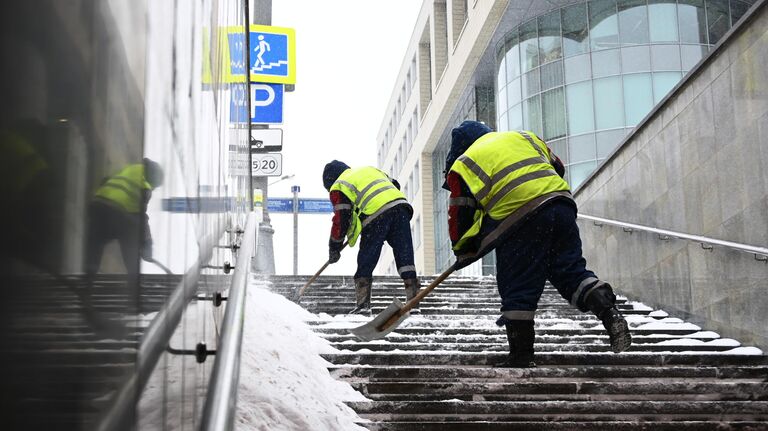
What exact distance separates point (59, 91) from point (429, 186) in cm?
3553

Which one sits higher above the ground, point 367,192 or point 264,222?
point 264,222

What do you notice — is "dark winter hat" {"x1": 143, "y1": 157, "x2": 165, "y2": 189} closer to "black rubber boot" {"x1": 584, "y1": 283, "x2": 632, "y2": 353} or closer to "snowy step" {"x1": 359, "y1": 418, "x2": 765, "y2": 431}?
"snowy step" {"x1": 359, "y1": 418, "x2": 765, "y2": 431}

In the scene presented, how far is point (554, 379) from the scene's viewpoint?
528cm

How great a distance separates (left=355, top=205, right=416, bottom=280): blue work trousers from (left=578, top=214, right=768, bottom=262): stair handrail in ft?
7.00

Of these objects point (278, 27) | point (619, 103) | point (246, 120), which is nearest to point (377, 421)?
point (246, 120)

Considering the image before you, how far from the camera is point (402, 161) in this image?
43906mm

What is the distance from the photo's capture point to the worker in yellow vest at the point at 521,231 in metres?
5.45

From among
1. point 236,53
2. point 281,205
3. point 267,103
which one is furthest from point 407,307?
point 281,205

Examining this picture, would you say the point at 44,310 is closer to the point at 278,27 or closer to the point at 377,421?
the point at 377,421

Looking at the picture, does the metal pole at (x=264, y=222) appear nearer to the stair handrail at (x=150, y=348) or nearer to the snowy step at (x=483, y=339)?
the snowy step at (x=483, y=339)

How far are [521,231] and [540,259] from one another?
0.21 metres

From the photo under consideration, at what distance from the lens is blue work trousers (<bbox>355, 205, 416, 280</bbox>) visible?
27.9 feet

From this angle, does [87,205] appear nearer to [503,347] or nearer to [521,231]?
[521,231]

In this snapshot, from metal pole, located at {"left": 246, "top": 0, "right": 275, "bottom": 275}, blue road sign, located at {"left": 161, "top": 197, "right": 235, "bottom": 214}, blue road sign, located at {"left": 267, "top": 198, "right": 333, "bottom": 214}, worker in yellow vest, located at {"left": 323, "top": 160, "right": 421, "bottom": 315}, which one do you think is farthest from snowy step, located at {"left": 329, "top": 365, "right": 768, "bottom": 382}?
blue road sign, located at {"left": 267, "top": 198, "right": 333, "bottom": 214}
